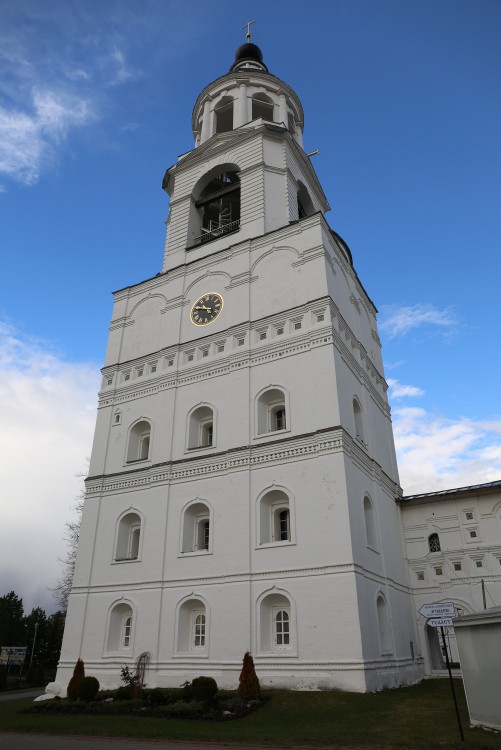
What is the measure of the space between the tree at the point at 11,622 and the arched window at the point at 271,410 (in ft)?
162

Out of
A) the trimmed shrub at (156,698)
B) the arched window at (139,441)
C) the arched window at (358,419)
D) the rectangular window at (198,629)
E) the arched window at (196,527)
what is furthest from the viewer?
the arched window at (139,441)

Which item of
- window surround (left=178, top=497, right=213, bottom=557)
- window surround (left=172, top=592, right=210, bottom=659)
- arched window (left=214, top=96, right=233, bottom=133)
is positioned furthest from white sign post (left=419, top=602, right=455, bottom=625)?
arched window (left=214, top=96, right=233, bottom=133)

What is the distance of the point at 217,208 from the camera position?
111ft

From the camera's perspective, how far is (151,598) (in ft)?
67.6

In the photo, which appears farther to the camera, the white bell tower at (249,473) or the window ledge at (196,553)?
the window ledge at (196,553)

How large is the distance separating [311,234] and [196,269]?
6.47 meters

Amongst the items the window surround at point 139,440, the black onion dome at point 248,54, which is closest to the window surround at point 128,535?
the window surround at point 139,440

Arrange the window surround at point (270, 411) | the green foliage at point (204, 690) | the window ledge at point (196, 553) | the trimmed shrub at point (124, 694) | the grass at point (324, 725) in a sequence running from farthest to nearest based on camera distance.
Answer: the window surround at point (270, 411), the window ledge at point (196, 553), the trimmed shrub at point (124, 694), the green foliage at point (204, 690), the grass at point (324, 725)

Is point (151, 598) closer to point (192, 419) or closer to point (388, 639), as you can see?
point (192, 419)

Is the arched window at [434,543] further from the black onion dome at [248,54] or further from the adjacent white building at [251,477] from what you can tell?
the black onion dome at [248,54]

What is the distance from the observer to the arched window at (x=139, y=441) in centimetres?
2506

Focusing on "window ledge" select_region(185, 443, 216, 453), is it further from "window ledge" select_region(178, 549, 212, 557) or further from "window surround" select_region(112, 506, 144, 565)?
"window ledge" select_region(178, 549, 212, 557)

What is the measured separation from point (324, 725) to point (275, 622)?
6309 mm

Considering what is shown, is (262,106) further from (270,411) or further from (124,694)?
(124,694)
